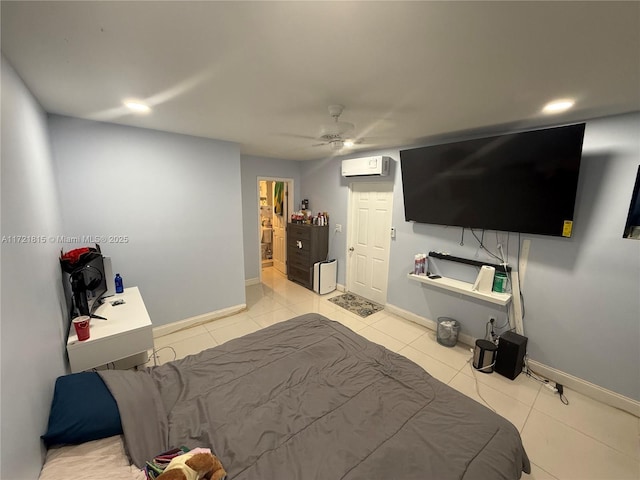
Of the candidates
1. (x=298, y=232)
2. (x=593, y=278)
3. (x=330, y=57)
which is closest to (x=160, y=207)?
(x=298, y=232)

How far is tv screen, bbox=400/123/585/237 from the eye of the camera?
2.15 metres

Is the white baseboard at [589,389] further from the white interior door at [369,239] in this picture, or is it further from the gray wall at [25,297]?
the gray wall at [25,297]

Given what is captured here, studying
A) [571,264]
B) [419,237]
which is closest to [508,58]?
[571,264]

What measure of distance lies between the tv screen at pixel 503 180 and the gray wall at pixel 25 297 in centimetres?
324

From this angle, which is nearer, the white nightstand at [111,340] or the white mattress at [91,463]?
the white mattress at [91,463]

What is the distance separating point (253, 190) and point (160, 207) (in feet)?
6.63

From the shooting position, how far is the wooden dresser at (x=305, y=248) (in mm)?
4738

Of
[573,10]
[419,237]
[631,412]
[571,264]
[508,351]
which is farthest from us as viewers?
[419,237]

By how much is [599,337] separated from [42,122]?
5.05 metres

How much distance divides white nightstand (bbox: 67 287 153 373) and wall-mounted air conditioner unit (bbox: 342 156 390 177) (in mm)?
3169

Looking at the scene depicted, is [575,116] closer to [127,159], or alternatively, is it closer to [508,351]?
[508,351]

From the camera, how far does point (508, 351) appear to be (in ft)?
8.36

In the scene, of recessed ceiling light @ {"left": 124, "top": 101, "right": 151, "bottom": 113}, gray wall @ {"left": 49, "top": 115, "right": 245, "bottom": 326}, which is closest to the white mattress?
gray wall @ {"left": 49, "top": 115, "right": 245, "bottom": 326}

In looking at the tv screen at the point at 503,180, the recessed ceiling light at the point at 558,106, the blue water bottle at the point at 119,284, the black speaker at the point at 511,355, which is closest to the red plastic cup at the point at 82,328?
the blue water bottle at the point at 119,284
